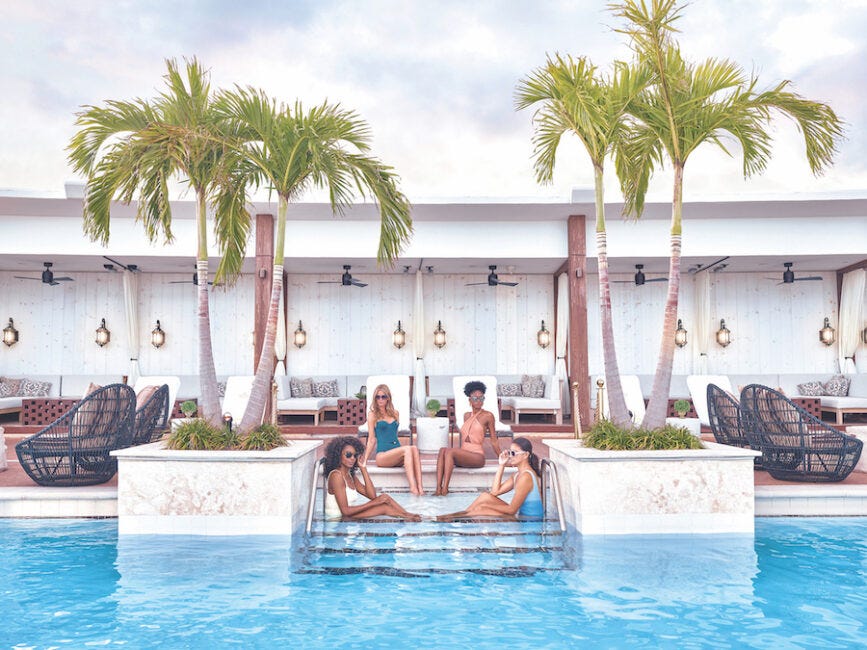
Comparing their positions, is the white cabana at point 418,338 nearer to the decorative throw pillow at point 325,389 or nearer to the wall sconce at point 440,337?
the wall sconce at point 440,337

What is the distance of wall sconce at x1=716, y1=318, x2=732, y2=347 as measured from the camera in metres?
13.6

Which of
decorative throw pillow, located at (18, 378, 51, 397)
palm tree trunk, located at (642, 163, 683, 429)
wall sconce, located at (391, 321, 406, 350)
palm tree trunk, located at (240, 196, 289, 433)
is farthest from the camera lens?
wall sconce, located at (391, 321, 406, 350)

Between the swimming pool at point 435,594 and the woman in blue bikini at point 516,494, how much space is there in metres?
0.31

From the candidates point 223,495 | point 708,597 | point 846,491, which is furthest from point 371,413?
point 846,491

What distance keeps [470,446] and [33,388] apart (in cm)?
1020

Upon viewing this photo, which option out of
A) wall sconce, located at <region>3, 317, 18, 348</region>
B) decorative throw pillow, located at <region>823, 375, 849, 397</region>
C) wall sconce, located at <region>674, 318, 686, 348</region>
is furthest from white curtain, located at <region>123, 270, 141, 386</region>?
decorative throw pillow, located at <region>823, 375, 849, 397</region>

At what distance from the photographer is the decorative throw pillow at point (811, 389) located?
12.9 m

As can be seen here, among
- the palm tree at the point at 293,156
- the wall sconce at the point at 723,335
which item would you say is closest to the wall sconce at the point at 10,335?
the palm tree at the point at 293,156

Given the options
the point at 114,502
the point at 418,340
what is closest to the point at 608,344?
the point at 114,502

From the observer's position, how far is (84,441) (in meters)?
5.61

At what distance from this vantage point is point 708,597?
3.75 metres

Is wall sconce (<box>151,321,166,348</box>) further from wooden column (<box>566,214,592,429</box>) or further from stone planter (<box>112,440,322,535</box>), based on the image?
stone planter (<box>112,440,322,535</box>)

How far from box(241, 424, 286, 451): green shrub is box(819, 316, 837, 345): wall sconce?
12.3m

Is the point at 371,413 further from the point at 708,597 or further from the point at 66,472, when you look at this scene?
the point at 708,597
